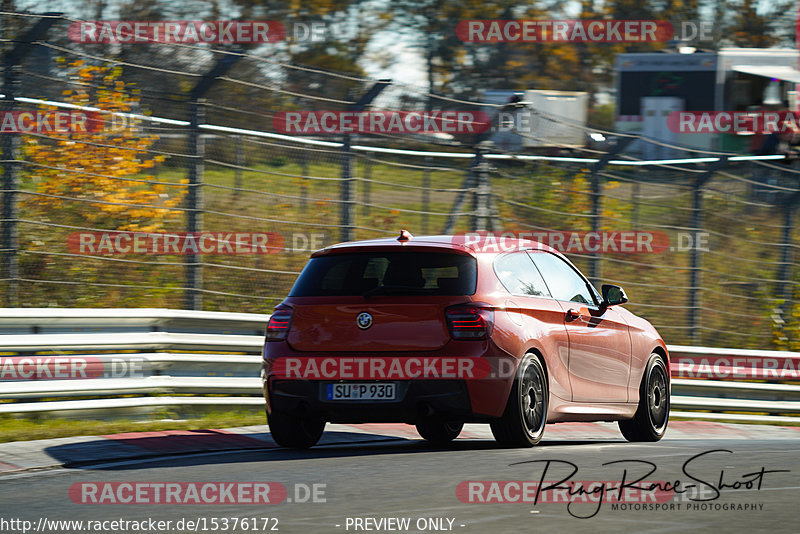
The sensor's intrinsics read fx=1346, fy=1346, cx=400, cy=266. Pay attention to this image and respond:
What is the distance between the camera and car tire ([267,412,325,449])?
9.31 meters

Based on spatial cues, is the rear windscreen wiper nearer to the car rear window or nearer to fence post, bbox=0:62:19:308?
the car rear window

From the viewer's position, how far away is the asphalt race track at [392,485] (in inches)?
244

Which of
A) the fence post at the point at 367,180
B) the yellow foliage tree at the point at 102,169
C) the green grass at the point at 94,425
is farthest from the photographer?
the fence post at the point at 367,180

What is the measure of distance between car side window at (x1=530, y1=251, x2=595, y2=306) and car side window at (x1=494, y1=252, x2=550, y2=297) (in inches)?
5.1

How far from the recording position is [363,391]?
28.8 ft

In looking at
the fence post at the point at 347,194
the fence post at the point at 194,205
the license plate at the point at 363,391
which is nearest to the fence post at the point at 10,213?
the fence post at the point at 194,205

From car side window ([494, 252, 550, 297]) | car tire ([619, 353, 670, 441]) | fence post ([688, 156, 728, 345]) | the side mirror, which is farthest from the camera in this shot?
fence post ([688, 156, 728, 345])

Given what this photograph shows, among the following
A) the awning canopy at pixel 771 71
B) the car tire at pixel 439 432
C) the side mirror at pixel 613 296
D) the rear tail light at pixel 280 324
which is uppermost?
the awning canopy at pixel 771 71

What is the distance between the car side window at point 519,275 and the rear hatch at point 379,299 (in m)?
0.32

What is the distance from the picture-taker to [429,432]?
1052 centimetres

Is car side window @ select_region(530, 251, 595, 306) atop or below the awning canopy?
below

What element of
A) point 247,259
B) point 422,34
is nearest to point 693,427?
point 247,259


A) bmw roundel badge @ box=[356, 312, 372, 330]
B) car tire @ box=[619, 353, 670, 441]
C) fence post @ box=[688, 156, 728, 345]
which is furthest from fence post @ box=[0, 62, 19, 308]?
fence post @ box=[688, 156, 728, 345]

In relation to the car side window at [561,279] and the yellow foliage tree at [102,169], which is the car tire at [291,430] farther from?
the yellow foliage tree at [102,169]
